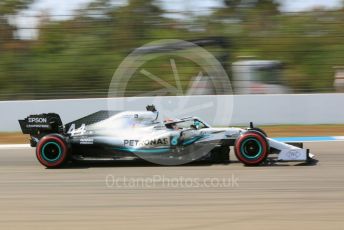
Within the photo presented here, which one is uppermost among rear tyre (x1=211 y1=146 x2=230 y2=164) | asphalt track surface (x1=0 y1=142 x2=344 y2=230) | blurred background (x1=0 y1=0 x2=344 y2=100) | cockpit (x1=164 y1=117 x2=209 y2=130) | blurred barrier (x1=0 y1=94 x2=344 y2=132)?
blurred background (x1=0 y1=0 x2=344 y2=100)

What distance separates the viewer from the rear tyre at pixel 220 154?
781 cm

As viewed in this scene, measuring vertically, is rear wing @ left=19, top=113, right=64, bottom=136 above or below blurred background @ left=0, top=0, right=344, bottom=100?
below

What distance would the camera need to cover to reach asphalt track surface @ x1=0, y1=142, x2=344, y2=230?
494cm

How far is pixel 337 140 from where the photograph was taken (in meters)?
11.1

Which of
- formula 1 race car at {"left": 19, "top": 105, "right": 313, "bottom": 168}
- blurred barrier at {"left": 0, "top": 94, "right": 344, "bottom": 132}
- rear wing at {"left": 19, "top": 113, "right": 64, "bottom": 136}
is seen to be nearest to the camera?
formula 1 race car at {"left": 19, "top": 105, "right": 313, "bottom": 168}

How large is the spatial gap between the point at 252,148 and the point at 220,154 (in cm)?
54

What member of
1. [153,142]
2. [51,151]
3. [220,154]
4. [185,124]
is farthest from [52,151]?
[220,154]

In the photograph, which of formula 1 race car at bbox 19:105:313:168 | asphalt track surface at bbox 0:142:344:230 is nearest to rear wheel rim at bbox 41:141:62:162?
formula 1 race car at bbox 19:105:313:168

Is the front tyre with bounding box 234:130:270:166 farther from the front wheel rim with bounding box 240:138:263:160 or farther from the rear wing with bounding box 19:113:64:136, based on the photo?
the rear wing with bounding box 19:113:64:136

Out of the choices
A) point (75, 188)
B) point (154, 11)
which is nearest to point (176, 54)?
point (154, 11)

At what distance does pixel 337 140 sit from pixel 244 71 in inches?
154

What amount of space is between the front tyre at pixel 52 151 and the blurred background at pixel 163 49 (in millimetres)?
6639

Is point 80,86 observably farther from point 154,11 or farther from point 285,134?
point 285,134

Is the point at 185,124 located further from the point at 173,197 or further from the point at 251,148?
the point at 173,197
